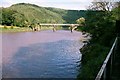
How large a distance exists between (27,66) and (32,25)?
41.8 m

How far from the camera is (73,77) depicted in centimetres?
1482

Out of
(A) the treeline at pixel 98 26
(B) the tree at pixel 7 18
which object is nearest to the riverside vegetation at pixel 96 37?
(A) the treeline at pixel 98 26

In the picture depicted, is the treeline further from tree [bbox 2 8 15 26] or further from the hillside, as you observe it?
the hillside

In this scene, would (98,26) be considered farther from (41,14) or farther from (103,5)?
(41,14)

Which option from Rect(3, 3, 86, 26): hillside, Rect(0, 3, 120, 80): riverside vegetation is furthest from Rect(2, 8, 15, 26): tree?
Rect(0, 3, 120, 80): riverside vegetation

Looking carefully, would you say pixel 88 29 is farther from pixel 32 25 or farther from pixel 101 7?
pixel 32 25

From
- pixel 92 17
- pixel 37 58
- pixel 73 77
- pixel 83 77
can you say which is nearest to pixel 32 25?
pixel 37 58

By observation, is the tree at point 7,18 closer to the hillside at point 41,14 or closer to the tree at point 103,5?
the hillside at point 41,14

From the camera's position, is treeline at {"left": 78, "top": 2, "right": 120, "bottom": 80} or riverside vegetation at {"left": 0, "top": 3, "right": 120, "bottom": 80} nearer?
riverside vegetation at {"left": 0, "top": 3, "right": 120, "bottom": 80}

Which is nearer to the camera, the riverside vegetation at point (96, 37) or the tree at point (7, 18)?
the riverside vegetation at point (96, 37)

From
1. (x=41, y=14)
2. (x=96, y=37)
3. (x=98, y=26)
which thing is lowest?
(x=41, y=14)

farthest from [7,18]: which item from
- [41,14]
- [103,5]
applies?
[103,5]

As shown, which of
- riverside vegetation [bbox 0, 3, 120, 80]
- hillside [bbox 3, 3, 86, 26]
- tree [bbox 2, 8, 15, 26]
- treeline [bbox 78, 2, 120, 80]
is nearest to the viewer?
riverside vegetation [bbox 0, 3, 120, 80]

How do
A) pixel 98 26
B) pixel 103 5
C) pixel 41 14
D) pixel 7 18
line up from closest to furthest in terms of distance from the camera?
pixel 98 26 < pixel 103 5 < pixel 7 18 < pixel 41 14
